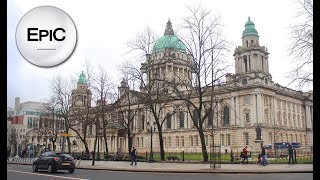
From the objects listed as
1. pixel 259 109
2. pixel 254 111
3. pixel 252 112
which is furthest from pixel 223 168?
pixel 252 112

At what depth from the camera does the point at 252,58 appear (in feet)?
282

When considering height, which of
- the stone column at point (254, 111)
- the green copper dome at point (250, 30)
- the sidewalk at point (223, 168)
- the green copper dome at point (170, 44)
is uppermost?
the green copper dome at point (250, 30)

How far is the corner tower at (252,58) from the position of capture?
83.1 m

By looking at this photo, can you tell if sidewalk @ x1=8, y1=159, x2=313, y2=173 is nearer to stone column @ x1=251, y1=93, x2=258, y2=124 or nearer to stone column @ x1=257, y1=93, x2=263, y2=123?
stone column @ x1=257, y1=93, x2=263, y2=123

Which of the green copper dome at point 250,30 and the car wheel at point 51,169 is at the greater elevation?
the green copper dome at point 250,30

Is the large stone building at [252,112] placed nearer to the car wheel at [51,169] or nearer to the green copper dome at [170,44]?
the green copper dome at [170,44]

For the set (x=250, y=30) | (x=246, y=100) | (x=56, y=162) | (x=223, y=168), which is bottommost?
(x=223, y=168)

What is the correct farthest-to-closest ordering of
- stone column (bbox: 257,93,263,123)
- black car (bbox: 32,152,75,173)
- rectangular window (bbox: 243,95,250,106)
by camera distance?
rectangular window (bbox: 243,95,250,106)
stone column (bbox: 257,93,263,123)
black car (bbox: 32,152,75,173)

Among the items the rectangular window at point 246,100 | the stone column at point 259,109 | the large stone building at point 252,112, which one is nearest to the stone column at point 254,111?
the large stone building at point 252,112

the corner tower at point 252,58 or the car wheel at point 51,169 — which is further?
the corner tower at point 252,58

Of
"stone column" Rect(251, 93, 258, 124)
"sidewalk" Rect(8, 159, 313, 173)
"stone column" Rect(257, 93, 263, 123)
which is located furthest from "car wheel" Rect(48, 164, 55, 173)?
"stone column" Rect(251, 93, 258, 124)

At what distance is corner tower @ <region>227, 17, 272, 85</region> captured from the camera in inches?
3273

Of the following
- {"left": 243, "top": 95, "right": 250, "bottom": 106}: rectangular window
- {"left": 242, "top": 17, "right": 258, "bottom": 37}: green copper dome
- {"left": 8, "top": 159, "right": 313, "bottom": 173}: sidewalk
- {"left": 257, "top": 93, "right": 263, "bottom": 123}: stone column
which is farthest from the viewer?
{"left": 242, "top": 17, "right": 258, "bottom": 37}: green copper dome

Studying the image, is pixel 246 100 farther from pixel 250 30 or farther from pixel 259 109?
pixel 250 30
